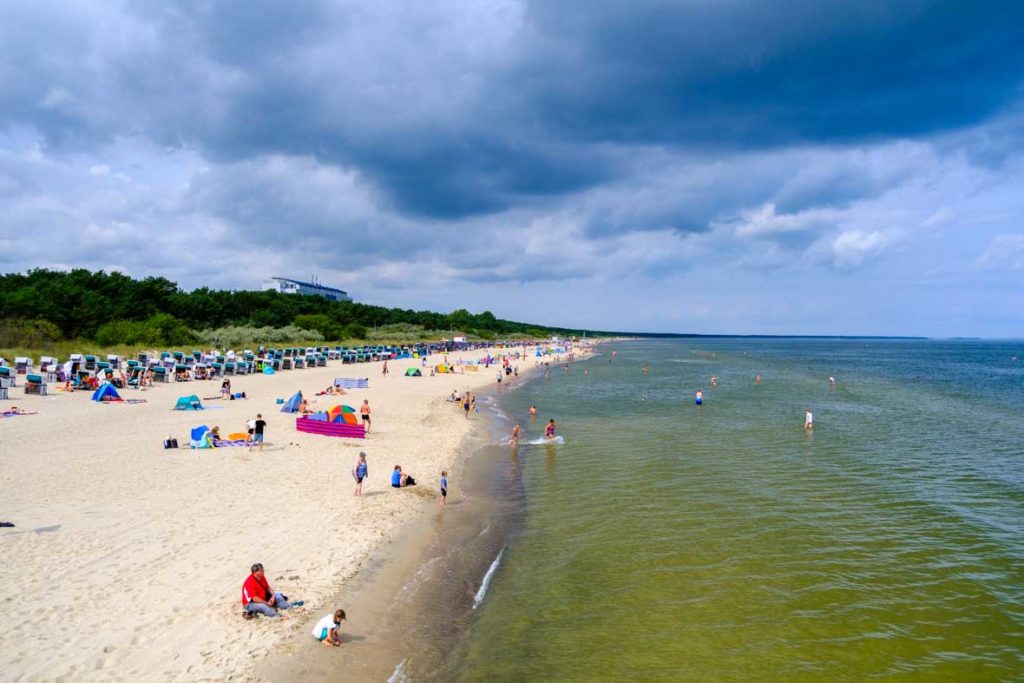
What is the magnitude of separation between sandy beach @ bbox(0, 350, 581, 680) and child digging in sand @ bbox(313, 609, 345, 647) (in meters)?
0.28

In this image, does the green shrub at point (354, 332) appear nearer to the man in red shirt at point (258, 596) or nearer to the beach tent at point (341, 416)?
the beach tent at point (341, 416)

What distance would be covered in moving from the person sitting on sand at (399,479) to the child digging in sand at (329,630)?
23.9 ft

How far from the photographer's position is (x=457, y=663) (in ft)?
26.2

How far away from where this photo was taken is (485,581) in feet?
35.0

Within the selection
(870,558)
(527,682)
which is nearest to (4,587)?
(527,682)

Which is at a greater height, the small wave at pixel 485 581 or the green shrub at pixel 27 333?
the green shrub at pixel 27 333

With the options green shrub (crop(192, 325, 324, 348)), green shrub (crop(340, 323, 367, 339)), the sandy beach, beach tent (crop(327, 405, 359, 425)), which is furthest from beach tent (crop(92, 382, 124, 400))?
green shrub (crop(340, 323, 367, 339))

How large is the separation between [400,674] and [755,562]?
7.94 meters

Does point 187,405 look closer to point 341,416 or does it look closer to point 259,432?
point 341,416

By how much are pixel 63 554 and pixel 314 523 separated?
441 cm

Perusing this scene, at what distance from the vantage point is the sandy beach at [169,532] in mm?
7438

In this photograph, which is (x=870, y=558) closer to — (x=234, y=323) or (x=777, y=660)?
(x=777, y=660)

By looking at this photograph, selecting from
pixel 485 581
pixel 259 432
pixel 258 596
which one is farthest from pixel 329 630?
pixel 259 432

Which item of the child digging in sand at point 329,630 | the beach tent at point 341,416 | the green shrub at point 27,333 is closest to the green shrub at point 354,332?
the green shrub at point 27,333
